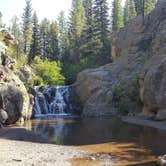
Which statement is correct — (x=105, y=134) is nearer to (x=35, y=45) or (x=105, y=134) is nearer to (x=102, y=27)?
(x=102, y=27)

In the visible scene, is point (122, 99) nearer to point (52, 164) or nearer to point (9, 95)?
point (9, 95)

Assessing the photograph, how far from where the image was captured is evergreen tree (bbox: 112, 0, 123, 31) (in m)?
88.0

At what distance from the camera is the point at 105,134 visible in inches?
1238

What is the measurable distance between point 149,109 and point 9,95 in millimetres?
15175

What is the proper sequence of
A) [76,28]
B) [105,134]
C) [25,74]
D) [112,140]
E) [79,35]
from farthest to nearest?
1. [76,28]
2. [79,35]
3. [25,74]
4. [105,134]
5. [112,140]

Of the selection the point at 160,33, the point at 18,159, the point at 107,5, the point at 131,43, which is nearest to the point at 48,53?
the point at 107,5

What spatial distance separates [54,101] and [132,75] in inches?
457

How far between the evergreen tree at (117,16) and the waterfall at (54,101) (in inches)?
1420

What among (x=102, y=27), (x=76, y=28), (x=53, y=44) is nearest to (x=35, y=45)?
(x=53, y=44)

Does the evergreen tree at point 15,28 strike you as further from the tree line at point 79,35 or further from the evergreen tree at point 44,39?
the evergreen tree at point 44,39

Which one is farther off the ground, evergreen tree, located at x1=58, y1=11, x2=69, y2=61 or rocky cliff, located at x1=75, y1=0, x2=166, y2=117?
evergreen tree, located at x1=58, y1=11, x2=69, y2=61

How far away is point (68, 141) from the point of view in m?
27.9

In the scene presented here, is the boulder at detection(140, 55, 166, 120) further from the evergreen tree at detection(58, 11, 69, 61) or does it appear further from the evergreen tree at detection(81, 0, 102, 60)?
the evergreen tree at detection(58, 11, 69, 61)

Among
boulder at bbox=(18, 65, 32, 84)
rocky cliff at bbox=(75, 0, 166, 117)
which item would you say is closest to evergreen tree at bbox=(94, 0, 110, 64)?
rocky cliff at bbox=(75, 0, 166, 117)
